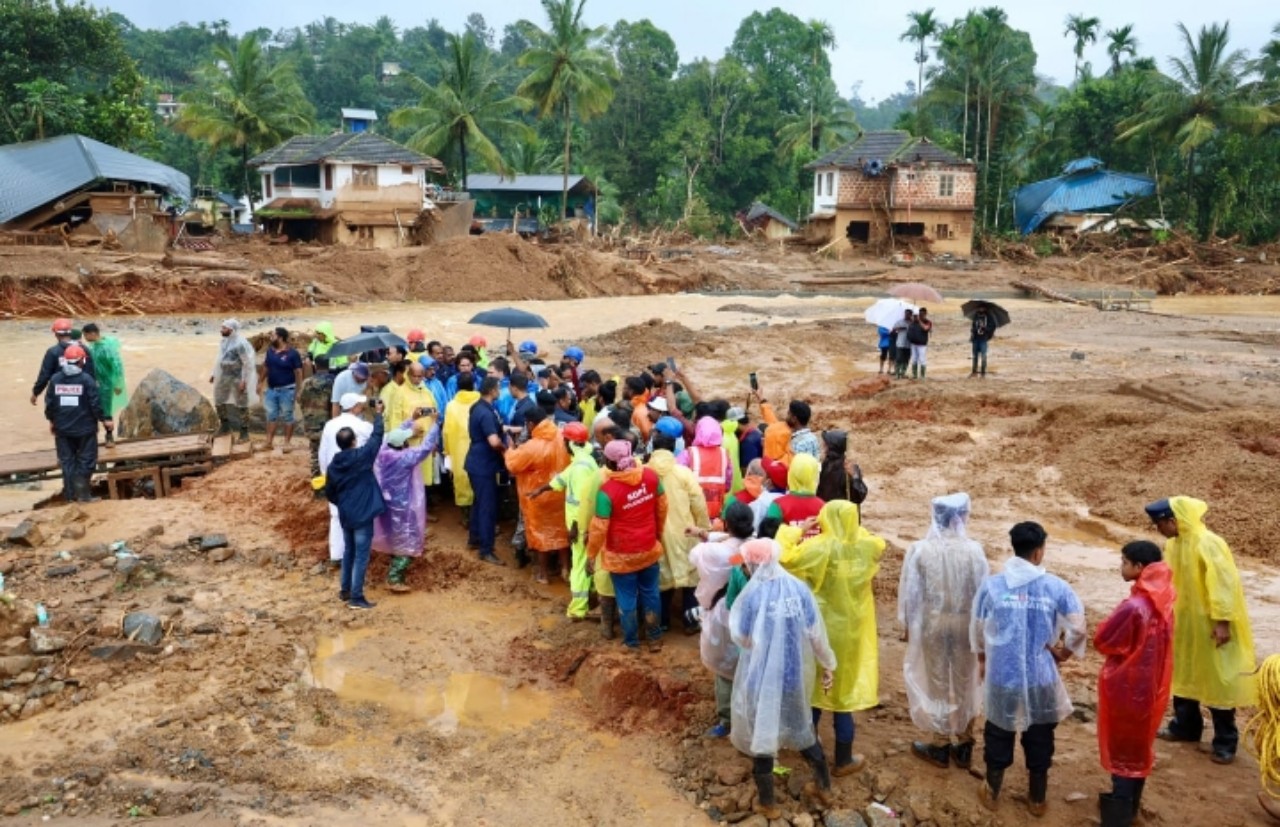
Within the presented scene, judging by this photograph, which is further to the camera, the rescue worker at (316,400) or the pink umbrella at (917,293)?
the pink umbrella at (917,293)

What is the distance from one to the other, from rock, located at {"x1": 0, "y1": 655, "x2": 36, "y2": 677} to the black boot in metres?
5.42

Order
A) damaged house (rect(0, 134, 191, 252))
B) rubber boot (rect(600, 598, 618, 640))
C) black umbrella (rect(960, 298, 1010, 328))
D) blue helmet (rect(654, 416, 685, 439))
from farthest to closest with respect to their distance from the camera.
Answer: damaged house (rect(0, 134, 191, 252))
black umbrella (rect(960, 298, 1010, 328))
blue helmet (rect(654, 416, 685, 439))
rubber boot (rect(600, 598, 618, 640))

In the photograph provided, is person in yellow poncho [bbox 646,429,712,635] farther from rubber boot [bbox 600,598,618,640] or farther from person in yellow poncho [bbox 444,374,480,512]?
person in yellow poncho [bbox 444,374,480,512]

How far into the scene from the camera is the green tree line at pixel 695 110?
4050cm

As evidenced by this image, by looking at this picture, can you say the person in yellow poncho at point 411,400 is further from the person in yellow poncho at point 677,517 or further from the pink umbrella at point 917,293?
the pink umbrella at point 917,293

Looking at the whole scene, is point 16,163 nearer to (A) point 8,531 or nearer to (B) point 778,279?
(B) point 778,279

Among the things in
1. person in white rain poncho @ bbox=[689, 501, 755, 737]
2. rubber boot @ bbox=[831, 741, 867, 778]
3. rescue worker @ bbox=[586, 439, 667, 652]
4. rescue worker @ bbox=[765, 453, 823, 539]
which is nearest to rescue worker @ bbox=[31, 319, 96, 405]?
rescue worker @ bbox=[586, 439, 667, 652]

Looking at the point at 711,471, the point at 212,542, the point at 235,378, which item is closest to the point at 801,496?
the point at 711,471

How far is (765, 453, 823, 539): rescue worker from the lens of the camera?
5934 millimetres

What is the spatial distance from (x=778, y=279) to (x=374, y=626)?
1367 inches

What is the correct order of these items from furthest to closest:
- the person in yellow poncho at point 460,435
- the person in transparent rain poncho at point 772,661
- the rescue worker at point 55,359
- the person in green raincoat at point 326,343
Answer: the person in green raincoat at point 326,343 < the rescue worker at point 55,359 < the person in yellow poncho at point 460,435 < the person in transparent rain poncho at point 772,661

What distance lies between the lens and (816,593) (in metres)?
5.27

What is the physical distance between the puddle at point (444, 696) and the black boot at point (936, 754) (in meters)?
2.28

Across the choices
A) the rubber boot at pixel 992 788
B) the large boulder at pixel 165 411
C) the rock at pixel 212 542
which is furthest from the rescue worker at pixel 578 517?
the large boulder at pixel 165 411
